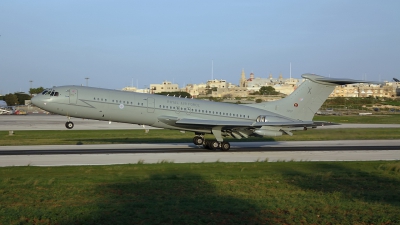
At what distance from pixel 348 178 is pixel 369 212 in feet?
25.0

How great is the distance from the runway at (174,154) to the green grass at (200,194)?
3238 millimetres

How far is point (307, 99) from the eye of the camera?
37.6m

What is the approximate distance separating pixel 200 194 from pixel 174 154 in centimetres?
1477

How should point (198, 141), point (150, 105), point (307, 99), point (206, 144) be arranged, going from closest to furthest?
point (150, 105)
point (206, 144)
point (198, 141)
point (307, 99)

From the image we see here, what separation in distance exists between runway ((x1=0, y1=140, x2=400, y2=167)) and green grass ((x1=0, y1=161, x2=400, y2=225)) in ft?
10.6

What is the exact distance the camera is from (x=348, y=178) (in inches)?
846

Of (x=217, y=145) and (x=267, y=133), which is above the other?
(x=267, y=133)

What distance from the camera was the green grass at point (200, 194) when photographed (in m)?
13.2

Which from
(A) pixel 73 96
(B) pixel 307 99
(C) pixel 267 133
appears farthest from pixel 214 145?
(A) pixel 73 96

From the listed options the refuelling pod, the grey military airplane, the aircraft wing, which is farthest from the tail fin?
the refuelling pod

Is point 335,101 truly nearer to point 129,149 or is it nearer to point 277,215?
point 129,149

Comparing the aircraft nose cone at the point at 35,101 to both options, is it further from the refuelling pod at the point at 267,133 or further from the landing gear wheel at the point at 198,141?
the refuelling pod at the point at 267,133

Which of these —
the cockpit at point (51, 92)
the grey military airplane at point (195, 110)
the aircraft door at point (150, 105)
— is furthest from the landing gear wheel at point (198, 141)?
the cockpit at point (51, 92)

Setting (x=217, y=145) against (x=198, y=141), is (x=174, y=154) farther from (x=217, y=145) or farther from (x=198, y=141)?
(x=198, y=141)
